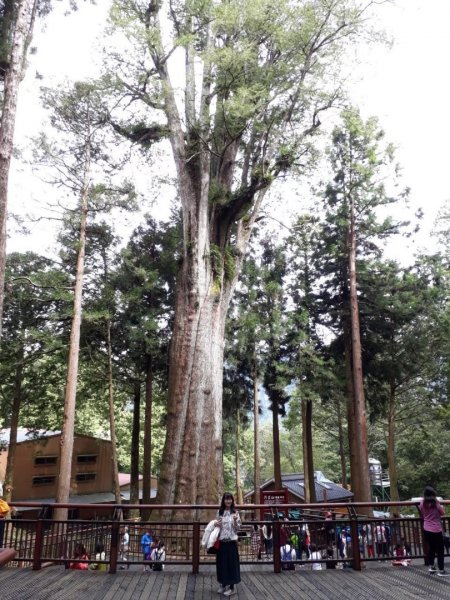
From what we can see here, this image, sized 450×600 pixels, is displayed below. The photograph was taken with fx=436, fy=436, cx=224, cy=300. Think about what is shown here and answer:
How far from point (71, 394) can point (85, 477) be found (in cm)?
1750

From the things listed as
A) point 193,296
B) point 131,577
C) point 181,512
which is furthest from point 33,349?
point 131,577

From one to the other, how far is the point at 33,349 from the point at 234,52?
11906mm

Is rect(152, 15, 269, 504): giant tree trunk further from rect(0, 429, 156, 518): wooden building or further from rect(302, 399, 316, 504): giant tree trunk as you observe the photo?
rect(0, 429, 156, 518): wooden building

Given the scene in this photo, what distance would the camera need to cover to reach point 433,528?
5766mm

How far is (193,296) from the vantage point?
10.3 meters

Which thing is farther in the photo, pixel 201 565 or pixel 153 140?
pixel 153 140

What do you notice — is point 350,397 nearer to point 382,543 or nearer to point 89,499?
point 382,543

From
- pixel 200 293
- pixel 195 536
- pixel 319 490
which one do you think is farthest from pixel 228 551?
pixel 319 490

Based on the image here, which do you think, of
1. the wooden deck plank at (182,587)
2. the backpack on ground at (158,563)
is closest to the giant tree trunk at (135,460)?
the backpack on ground at (158,563)

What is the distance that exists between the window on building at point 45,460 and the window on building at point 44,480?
2.23 ft

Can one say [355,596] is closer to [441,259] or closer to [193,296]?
[193,296]

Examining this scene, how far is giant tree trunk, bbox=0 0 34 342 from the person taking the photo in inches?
262

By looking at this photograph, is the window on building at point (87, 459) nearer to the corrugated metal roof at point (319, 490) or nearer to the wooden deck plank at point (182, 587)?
the corrugated metal roof at point (319, 490)

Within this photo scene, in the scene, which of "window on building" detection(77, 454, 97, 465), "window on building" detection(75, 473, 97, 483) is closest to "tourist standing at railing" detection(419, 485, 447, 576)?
"window on building" detection(77, 454, 97, 465)
